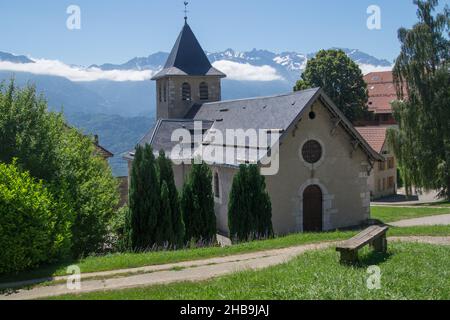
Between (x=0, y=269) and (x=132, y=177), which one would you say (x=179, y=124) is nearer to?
(x=132, y=177)

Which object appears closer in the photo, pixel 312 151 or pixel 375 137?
pixel 312 151

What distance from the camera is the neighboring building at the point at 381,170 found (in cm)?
5053

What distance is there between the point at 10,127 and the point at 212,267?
346 inches

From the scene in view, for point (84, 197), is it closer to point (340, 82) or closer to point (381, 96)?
point (340, 82)

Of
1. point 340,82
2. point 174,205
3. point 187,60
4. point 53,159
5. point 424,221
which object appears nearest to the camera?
point 53,159

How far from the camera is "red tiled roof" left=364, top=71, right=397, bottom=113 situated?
7217cm

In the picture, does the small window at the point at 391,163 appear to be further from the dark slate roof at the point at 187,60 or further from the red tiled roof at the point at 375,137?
the dark slate roof at the point at 187,60

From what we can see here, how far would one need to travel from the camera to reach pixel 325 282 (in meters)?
10.2

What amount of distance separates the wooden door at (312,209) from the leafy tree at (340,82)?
3358cm

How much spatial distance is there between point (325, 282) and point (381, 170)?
4286 cm

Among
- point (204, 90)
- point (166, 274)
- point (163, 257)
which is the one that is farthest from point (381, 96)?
point (166, 274)

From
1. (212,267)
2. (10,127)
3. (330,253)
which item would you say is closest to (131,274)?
(212,267)

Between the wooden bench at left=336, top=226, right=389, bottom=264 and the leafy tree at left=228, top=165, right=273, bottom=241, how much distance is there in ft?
27.9
